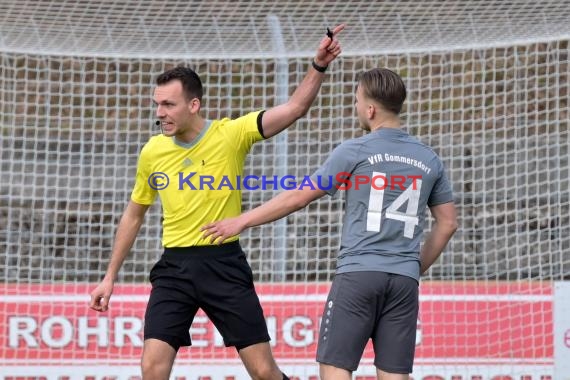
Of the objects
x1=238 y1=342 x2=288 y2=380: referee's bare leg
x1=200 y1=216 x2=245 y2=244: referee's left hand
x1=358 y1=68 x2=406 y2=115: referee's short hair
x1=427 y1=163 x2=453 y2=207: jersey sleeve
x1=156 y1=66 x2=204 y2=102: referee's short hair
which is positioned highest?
x1=156 y1=66 x2=204 y2=102: referee's short hair

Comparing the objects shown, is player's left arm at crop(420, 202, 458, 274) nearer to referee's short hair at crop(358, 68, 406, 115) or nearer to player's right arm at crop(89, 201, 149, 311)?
referee's short hair at crop(358, 68, 406, 115)

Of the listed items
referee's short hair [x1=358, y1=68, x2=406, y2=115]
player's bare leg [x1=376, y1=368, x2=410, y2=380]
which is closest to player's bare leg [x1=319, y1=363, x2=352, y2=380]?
player's bare leg [x1=376, y1=368, x2=410, y2=380]

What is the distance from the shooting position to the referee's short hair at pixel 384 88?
14.9 ft

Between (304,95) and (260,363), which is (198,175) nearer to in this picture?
(304,95)

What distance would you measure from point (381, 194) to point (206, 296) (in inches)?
44.4

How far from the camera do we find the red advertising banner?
7.61 metres

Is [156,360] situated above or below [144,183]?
below

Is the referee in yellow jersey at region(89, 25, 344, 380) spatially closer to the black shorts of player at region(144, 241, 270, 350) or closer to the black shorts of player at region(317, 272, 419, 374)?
the black shorts of player at region(144, 241, 270, 350)

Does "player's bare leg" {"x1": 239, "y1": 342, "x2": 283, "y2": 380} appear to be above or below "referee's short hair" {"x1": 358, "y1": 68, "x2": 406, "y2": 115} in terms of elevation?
below

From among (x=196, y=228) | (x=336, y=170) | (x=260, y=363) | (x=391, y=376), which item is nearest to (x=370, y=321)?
(x=391, y=376)

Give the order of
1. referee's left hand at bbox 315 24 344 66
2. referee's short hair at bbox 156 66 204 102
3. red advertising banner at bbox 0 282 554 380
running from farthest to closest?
1. red advertising banner at bbox 0 282 554 380
2. referee's short hair at bbox 156 66 204 102
3. referee's left hand at bbox 315 24 344 66

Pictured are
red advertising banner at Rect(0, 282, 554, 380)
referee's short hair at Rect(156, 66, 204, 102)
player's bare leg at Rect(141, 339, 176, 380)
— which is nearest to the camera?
player's bare leg at Rect(141, 339, 176, 380)

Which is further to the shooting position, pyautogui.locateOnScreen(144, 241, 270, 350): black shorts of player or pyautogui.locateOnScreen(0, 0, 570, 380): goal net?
pyautogui.locateOnScreen(0, 0, 570, 380): goal net

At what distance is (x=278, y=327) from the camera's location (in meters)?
7.60
